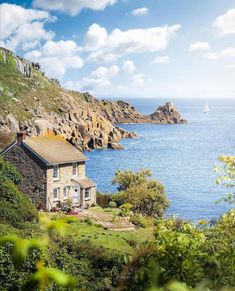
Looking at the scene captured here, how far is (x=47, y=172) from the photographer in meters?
43.0

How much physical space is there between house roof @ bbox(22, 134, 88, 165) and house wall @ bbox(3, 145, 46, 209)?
2.03ft

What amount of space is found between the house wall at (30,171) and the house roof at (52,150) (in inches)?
24.4

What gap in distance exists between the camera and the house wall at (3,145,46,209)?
43094 millimetres

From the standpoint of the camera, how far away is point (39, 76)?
167 meters

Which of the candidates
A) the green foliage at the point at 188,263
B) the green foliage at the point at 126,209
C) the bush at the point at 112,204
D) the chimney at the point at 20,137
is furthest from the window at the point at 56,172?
the green foliage at the point at 188,263

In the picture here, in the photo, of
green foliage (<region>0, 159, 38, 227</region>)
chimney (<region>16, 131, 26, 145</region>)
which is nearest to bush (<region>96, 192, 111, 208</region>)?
chimney (<region>16, 131, 26, 145</region>)

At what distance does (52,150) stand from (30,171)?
331 cm

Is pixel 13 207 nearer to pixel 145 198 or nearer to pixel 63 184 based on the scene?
pixel 63 184

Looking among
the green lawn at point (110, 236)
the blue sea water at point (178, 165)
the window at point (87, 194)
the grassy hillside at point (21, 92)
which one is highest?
the grassy hillside at point (21, 92)

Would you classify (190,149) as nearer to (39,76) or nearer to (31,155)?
(39,76)

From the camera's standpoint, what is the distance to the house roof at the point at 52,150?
4341 centimetres

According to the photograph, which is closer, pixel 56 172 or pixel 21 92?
pixel 56 172

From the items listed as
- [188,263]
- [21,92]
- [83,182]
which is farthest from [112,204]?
[21,92]

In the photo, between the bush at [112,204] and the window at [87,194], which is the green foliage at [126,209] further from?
the window at [87,194]
